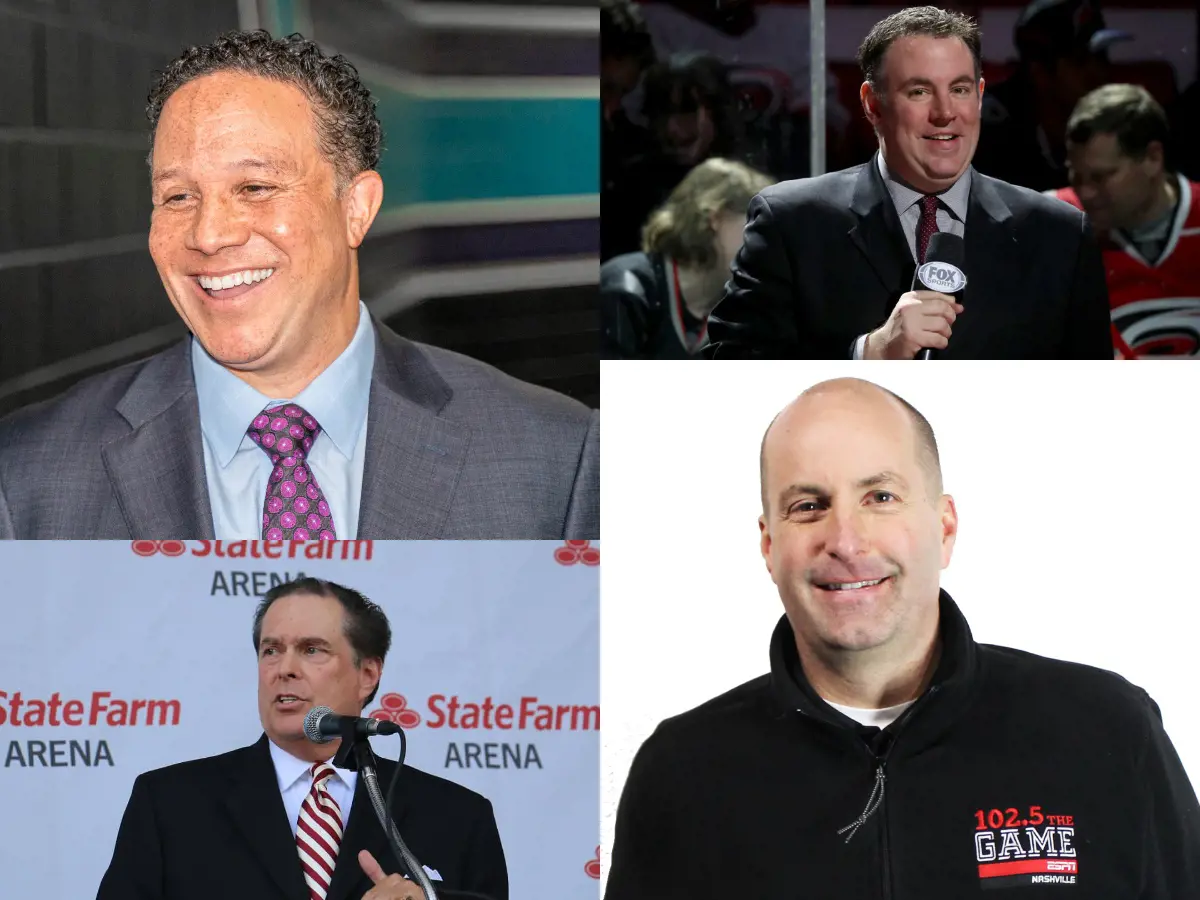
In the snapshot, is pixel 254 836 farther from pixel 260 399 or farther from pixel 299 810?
pixel 260 399

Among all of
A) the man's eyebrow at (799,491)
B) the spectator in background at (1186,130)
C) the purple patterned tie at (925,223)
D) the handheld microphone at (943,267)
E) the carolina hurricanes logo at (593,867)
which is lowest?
the carolina hurricanes logo at (593,867)

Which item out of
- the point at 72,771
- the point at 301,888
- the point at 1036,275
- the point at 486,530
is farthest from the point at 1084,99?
the point at 72,771

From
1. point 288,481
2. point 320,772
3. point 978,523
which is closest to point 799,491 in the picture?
point 978,523

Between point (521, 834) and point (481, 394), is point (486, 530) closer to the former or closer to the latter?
point (481, 394)

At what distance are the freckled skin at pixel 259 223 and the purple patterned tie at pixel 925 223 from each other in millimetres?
1171

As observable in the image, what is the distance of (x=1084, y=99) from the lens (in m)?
3.52

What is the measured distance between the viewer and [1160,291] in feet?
11.6

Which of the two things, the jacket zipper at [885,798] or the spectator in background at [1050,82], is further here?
the spectator in background at [1050,82]

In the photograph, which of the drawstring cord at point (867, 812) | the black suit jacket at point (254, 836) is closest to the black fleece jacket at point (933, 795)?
the drawstring cord at point (867, 812)

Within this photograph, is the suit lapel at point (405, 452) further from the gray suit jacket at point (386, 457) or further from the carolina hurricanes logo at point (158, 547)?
the carolina hurricanes logo at point (158, 547)

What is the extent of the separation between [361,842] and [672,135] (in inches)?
65.7

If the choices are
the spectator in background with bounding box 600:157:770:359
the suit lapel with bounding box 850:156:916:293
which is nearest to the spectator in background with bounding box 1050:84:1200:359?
the suit lapel with bounding box 850:156:916:293

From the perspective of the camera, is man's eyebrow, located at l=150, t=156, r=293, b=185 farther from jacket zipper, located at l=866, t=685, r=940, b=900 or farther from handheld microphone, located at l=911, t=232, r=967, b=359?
jacket zipper, located at l=866, t=685, r=940, b=900

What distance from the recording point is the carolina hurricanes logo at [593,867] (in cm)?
356
